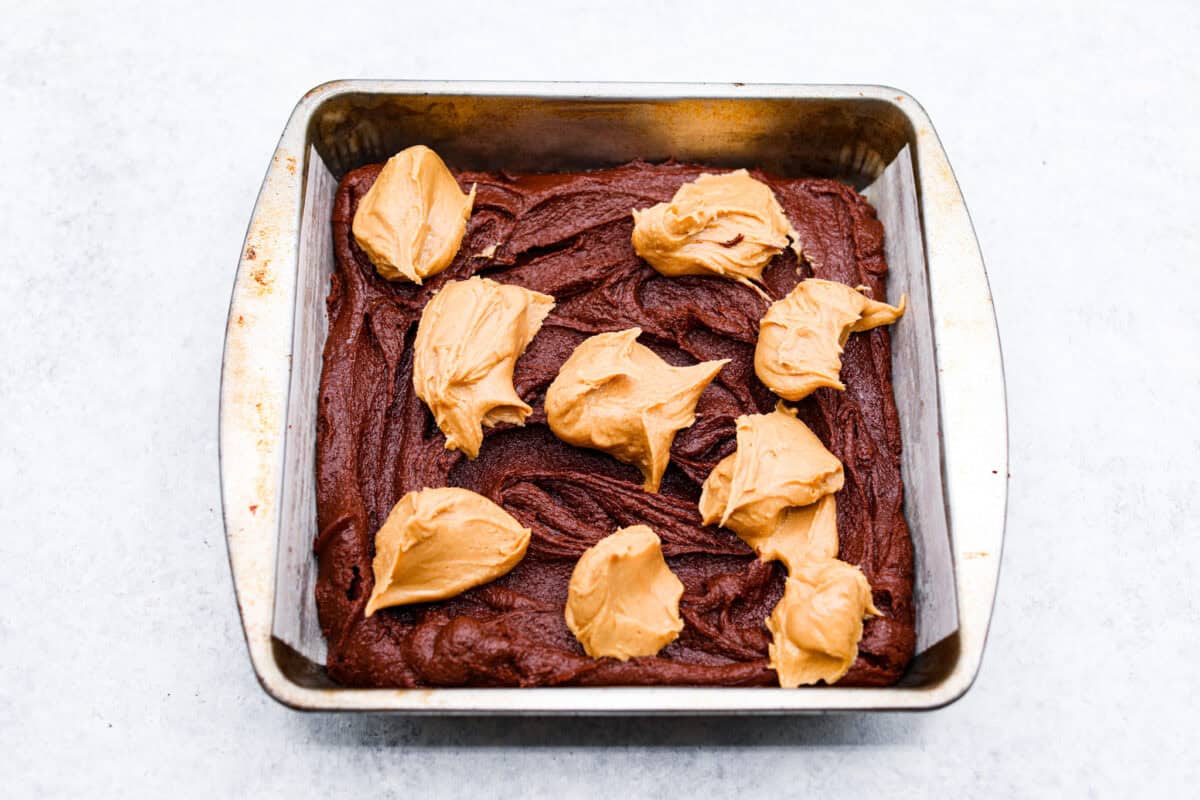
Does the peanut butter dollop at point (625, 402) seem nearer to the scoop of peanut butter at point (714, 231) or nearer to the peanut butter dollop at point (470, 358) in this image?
the peanut butter dollop at point (470, 358)

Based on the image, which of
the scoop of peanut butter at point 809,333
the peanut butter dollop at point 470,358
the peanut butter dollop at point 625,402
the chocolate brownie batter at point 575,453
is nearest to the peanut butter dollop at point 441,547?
the chocolate brownie batter at point 575,453

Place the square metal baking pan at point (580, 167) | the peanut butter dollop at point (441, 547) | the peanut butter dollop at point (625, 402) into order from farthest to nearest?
the peanut butter dollop at point (625, 402) → the peanut butter dollop at point (441, 547) → the square metal baking pan at point (580, 167)

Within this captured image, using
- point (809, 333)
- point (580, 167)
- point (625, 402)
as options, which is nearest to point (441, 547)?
point (625, 402)

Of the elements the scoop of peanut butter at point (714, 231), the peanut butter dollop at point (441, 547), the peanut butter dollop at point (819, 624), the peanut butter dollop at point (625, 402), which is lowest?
the peanut butter dollop at point (819, 624)

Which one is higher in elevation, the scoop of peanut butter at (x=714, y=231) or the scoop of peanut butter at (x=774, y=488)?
the scoop of peanut butter at (x=714, y=231)

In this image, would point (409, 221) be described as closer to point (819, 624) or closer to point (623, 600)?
point (623, 600)

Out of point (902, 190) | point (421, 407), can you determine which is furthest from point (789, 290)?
point (421, 407)
